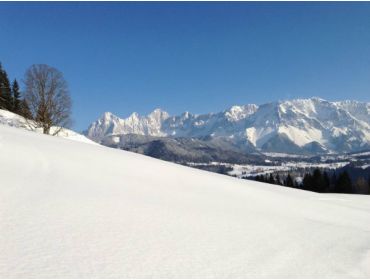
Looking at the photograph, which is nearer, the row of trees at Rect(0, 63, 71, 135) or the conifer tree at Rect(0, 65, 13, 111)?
the row of trees at Rect(0, 63, 71, 135)

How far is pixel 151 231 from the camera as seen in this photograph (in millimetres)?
5824

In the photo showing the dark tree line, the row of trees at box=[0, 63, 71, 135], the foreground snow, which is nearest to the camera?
the foreground snow

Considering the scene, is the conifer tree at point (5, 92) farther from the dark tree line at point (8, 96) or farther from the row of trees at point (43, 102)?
the row of trees at point (43, 102)

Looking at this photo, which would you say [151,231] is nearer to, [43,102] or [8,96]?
[43,102]

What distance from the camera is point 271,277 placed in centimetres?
449

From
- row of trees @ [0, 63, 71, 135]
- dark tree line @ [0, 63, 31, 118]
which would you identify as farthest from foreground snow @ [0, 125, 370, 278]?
dark tree line @ [0, 63, 31, 118]

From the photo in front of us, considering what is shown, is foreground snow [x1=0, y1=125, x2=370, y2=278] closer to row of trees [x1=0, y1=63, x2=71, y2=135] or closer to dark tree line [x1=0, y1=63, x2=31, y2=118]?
row of trees [x1=0, y1=63, x2=71, y2=135]

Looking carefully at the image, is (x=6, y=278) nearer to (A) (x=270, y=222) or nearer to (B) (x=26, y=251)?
(B) (x=26, y=251)

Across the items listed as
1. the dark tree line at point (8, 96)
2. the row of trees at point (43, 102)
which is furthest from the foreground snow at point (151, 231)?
the dark tree line at point (8, 96)

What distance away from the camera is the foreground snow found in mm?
4410

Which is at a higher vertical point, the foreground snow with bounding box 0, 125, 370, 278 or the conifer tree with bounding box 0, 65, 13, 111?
the conifer tree with bounding box 0, 65, 13, 111

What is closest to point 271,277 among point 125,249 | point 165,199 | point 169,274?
point 169,274

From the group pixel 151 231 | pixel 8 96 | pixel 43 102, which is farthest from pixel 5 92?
pixel 151 231

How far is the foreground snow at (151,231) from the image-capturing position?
4.41 meters
